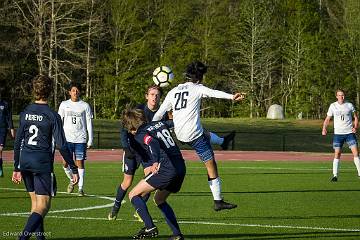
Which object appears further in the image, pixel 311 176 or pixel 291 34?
pixel 291 34

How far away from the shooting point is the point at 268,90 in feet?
250

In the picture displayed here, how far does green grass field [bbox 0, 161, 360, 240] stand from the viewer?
11.9 meters

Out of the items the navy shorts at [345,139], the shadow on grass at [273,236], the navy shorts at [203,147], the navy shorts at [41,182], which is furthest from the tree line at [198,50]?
the navy shorts at [41,182]

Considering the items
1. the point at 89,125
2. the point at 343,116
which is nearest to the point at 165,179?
the point at 89,125

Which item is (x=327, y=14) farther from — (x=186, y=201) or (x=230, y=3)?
(x=186, y=201)

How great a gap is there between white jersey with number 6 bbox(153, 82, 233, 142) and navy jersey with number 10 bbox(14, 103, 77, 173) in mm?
3298

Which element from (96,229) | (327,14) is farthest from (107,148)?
(327,14)

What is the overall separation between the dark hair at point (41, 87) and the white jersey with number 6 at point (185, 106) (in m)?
3.40

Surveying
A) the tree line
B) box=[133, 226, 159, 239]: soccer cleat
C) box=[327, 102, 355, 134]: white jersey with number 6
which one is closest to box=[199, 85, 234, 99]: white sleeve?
box=[133, 226, 159, 239]: soccer cleat

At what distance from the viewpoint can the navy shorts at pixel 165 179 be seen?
10703 mm

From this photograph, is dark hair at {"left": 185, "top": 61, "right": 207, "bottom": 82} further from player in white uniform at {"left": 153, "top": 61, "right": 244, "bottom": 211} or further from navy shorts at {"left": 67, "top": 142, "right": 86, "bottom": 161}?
navy shorts at {"left": 67, "top": 142, "right": 86, "bottom": 161}

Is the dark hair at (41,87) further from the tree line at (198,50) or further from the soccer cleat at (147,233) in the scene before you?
the tree line at (198,50)

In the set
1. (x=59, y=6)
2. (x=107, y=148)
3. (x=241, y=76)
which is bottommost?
(x=107, y=148)

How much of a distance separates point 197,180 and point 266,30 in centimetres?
4798
